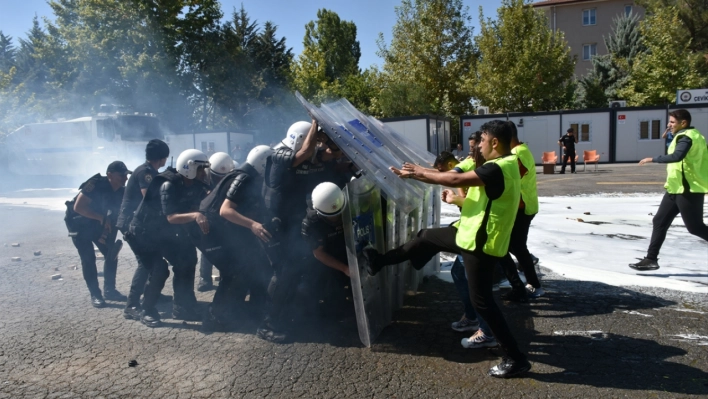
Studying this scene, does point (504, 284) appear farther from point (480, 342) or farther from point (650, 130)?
point (650, 130)

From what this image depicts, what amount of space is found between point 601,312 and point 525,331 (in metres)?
0.92

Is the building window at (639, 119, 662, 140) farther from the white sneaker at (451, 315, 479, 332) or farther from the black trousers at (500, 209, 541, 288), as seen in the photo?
the white sneaker at (451, 315, 479, 332)

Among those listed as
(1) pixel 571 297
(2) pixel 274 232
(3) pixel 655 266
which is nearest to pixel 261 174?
(2) pixel 274 232

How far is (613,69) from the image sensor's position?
3931cm

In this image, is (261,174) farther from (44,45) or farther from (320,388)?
(44,45)

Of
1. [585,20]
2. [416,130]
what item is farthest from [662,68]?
[585,20]

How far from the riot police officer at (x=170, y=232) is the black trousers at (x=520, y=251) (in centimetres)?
296

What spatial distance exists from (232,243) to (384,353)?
1.70m

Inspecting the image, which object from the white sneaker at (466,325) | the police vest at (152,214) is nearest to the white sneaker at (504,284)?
the white sneaker at (466,325)

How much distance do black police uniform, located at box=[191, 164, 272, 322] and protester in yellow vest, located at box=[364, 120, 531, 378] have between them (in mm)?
1592

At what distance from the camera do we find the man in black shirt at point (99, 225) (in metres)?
5.80

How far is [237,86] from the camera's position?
36.7 metres

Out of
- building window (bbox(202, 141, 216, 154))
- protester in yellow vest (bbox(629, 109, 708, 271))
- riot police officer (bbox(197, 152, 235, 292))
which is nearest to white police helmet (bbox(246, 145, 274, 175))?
riot police officer (bbox(197, 152, 235, 292))

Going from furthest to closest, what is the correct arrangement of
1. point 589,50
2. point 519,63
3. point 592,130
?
point 589,50 → point 519,63 → point 592,130
